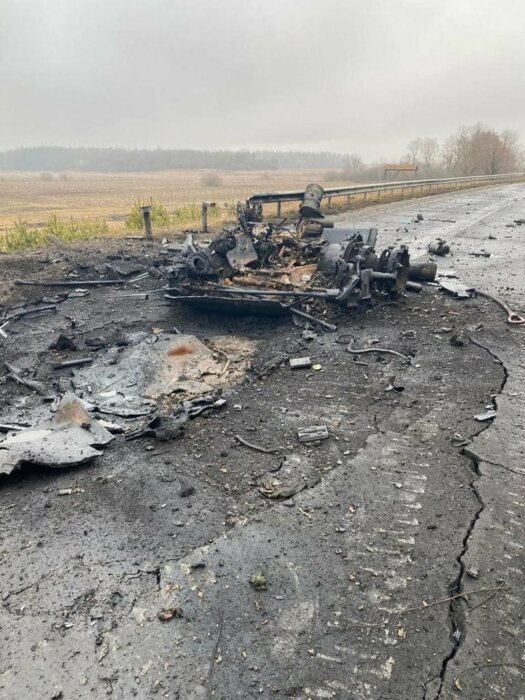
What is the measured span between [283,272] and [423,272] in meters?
2.72

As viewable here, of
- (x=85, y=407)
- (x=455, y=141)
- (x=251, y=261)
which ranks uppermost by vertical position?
(x=455, y=141)

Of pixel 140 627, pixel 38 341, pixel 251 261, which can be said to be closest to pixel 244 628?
pixel 140 627

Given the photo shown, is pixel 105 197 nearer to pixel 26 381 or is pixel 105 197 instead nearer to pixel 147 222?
pixel 147 222

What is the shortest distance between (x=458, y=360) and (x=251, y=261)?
4.14m

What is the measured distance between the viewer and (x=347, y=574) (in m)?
3.00

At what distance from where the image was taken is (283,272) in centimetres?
841

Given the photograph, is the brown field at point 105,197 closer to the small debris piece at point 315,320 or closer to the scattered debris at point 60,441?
the small debris piece at point 315,320

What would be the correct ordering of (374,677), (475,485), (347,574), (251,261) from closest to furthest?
(374,677) < (347,574) < (475,485) < (251,261)

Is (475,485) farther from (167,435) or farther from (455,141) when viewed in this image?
(455,141)

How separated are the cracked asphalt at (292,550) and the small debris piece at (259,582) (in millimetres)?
19

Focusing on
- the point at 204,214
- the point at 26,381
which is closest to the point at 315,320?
the point at 26,381

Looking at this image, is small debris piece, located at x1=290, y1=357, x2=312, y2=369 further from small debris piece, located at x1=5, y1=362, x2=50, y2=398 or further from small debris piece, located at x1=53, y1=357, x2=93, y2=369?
small debris piece, located at x1=5, y1=362, x2=50, y2=398

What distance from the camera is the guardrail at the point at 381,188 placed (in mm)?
12039

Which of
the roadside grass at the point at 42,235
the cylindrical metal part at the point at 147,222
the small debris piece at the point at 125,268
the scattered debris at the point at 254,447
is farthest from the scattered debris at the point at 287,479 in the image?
the roadside grass at the point at 42,235
